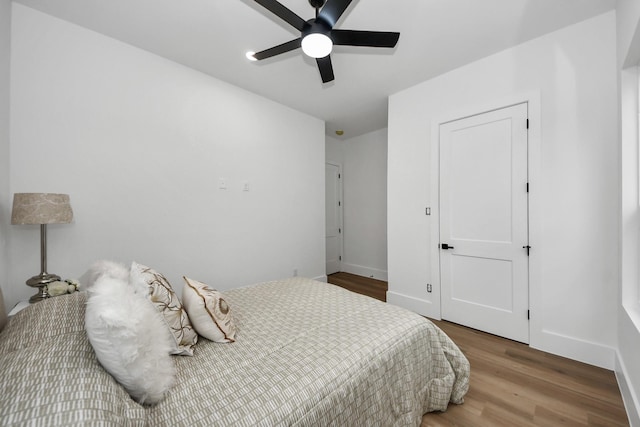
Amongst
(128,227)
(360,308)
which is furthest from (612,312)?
(128,227)

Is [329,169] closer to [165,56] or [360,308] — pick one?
[165,56]

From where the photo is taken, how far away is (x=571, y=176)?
2.02 metres

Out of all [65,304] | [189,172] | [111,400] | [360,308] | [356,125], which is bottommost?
[360,308]

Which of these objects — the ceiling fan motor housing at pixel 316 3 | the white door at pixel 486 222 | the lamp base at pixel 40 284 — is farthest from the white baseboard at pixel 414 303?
the lamp base at pixel 40 284

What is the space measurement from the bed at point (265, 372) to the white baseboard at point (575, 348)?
120 cm

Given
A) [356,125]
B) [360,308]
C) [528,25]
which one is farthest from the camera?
[356,125]

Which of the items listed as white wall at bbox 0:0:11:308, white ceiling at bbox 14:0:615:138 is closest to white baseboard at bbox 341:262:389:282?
white ceiling at bbox 14:0:615:138

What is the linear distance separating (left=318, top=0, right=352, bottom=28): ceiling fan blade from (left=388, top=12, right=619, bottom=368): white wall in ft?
5.77

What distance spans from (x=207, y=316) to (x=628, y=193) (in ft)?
8.81

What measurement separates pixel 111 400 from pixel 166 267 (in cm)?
200

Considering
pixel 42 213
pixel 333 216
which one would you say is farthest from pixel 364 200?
pixel 42 213

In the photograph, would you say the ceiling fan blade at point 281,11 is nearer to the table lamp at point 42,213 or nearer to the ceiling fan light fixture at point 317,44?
the ceiling fan light fixture at point 317,44

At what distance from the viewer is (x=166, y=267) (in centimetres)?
245

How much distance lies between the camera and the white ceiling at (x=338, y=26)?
5.99 feet
